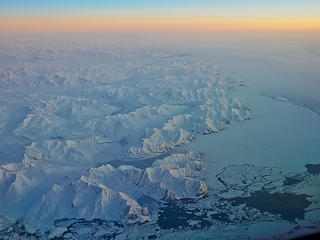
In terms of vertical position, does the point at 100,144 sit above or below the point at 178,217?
above

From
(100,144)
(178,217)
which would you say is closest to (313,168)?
(178,217)

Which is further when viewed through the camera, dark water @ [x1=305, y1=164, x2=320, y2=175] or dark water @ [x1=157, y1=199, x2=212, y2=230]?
dark water @ [x1=305, y1=164, x2=320, y2=175]

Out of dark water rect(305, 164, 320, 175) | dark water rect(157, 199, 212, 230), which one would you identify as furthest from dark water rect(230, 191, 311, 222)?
dark water rect(305, 164, 320, 175)

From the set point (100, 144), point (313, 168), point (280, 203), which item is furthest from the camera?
point (100, 144)

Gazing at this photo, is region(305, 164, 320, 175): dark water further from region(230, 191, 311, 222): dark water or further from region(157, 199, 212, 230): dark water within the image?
region(157, 199, 212, 230): dark water

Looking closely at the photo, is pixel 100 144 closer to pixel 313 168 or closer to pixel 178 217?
pixel 178 217

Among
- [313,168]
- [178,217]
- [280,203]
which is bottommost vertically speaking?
[178,217]

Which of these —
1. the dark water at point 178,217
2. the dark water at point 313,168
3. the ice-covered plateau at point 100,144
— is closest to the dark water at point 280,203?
the dark water at point 178,217

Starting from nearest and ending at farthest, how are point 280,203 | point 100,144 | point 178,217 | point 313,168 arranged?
point 178,217 → point 280,203 → point 313,168 → point 100,144

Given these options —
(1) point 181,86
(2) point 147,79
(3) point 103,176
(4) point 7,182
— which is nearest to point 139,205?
(3) point 103,176
